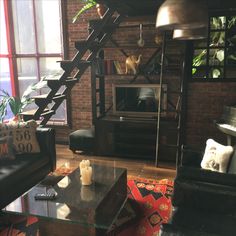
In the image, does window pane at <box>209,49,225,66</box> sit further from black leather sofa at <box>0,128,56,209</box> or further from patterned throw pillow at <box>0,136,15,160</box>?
patterned throw pillow at <box>0,136,15,160</box>

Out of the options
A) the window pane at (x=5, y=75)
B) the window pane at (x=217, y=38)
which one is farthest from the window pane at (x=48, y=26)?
the window pane at (x=217, y=38)

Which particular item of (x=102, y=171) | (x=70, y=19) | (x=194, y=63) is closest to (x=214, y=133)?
(x=194, y=63)

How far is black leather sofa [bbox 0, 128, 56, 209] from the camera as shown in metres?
2.86

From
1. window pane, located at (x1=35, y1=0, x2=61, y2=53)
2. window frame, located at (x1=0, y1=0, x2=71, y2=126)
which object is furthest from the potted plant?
window frame, located at (x1=0, y1=0, x2=71, y2=126)

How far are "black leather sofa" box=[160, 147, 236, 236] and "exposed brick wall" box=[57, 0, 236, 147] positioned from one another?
8.05ft

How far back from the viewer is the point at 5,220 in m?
2.75

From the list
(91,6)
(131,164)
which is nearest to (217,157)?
(131,164)

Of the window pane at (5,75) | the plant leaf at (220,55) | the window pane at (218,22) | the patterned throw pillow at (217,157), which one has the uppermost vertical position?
the window pane at (218,22)

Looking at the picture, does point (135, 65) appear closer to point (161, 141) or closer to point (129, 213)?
point (161, 141)

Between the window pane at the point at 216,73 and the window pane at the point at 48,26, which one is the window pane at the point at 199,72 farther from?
the window pane at the point at 48,26

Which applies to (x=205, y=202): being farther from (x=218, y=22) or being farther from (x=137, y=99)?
(x=218, y=22)

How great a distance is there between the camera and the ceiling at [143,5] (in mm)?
3671

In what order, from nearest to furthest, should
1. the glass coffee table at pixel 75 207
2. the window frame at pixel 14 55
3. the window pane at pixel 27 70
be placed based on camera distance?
the glass coffee table at pixel 75 207 < the window frame at pixel 14 55 < the window pane at pixel 27 70

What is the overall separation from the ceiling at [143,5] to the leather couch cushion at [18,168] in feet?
6.85
